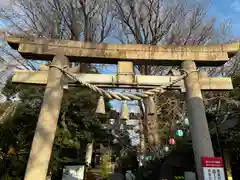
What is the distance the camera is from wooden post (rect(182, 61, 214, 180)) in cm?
450

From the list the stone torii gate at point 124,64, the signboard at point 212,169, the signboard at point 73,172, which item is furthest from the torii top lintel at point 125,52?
the signboard at point 73,172

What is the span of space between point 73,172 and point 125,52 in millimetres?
7331

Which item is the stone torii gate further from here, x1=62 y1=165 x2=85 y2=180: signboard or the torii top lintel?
x1=62 y1=165 x2=85 y2=180: signboard

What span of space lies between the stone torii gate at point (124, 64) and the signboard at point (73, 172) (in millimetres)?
6332

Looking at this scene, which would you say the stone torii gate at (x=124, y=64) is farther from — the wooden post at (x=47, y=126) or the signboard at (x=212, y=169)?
the signboard at (x=212, y=169)

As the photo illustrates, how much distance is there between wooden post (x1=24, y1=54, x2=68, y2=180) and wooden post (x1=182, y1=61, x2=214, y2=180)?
118 inches

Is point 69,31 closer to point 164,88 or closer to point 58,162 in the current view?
point 58,162

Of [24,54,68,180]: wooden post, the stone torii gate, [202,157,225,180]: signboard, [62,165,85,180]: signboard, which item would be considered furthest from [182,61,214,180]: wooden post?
[62,165,85,180]: signboard

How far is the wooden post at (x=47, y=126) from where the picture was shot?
13.9 ft

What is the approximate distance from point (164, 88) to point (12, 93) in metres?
9.73

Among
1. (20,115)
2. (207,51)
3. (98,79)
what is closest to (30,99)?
(20,115)

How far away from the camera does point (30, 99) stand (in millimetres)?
10273

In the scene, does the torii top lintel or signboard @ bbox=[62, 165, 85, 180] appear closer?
the torii top lintel

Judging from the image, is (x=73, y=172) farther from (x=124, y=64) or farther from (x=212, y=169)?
(x=212, y=169)
